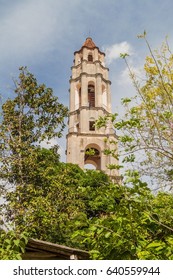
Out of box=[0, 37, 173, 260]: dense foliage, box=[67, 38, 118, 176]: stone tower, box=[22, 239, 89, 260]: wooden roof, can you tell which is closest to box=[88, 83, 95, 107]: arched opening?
box=[67, 38, 118, 176]: stone tower

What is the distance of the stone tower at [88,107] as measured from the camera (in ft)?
98.7

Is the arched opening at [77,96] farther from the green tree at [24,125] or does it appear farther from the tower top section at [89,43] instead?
the green tree at [24,125]

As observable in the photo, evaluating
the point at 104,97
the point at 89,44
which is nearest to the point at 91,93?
the point at 104,97

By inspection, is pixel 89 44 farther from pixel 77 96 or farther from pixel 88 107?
pixel 88 107

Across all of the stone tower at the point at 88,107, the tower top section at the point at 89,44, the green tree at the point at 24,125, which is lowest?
the green tree at the point at 24,125

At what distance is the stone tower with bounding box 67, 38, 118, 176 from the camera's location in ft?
98.7

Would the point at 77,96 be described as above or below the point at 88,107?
above

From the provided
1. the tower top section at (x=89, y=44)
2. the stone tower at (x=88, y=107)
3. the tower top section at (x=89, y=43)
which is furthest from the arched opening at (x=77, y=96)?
the tower top section at (x=89, y=43)

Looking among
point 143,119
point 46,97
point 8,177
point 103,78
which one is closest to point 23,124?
point 46,97

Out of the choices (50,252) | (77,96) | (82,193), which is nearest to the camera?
(50,252)

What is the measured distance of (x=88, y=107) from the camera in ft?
108

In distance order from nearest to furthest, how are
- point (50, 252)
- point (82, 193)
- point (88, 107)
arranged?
point (50, 252), point (82, 193), point (88, 107)
